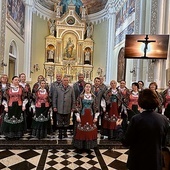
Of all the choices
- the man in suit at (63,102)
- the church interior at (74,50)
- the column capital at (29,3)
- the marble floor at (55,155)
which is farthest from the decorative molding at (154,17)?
the column capital at (29,3)

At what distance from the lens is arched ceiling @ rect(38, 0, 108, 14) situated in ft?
51.5

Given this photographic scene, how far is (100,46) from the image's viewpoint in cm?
1619

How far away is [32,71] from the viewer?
14.5 meters

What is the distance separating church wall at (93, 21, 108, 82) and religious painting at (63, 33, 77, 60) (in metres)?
1.71

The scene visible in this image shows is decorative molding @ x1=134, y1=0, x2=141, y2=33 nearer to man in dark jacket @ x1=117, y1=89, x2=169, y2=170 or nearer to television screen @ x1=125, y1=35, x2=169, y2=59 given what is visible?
television screen @ x1=125, y1=35, x2=169, y2=59

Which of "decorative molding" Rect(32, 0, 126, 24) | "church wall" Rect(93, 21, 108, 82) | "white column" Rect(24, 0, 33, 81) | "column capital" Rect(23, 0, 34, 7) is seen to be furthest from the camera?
"church wall" Rect(93, 21, 108, 82)

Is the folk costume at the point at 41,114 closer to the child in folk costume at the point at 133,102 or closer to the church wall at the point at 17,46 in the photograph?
the child in folk costume at the point at 133,102

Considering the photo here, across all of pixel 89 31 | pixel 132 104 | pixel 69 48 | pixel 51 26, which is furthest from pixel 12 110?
pixel 89 31

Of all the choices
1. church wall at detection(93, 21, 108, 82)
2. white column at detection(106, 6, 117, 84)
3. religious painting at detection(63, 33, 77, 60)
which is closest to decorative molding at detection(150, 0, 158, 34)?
white column at detection(106, 6, 117, 84)

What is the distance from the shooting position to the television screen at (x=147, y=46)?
6281 millimetres

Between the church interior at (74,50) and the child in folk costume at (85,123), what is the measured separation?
0.74ft

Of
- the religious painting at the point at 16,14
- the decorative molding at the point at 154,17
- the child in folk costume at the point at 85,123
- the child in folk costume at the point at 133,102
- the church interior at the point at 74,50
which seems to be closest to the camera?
the church interior at the point at 74,50

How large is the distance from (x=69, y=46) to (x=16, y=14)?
18.1ft

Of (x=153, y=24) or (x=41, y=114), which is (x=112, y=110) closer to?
(x=41, y=114)
